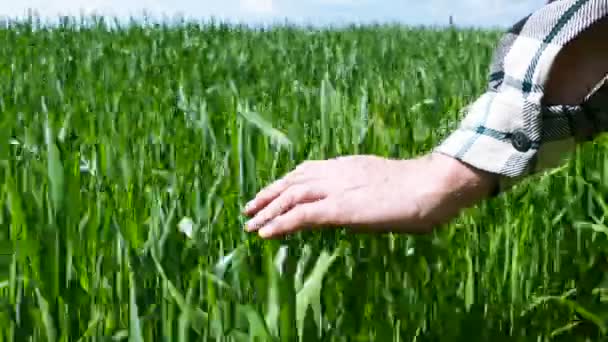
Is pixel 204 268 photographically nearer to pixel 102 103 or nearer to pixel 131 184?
pixel 131 184

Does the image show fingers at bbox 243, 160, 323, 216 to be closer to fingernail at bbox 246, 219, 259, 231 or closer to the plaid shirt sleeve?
fingernail at bbox 246, 219, 259, 231

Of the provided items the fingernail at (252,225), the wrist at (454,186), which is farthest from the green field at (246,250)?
the wrist at (454,186)

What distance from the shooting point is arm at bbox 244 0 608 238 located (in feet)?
4.17

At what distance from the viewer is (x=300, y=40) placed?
9.09m

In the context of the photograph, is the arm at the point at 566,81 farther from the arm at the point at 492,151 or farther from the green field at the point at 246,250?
the green field at the point at 246,250

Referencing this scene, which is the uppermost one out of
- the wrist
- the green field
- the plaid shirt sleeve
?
the plaid shirt sleeve

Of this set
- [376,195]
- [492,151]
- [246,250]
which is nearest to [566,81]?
[492,151]

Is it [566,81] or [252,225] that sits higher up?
[566,81]

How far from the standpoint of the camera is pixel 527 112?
130 cm

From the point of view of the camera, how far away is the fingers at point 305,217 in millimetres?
1286

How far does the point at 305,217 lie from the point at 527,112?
0.36 meters

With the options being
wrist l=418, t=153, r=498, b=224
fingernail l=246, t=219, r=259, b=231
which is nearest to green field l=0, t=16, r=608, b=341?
fingernail l=246, t=219, r=259, b=231

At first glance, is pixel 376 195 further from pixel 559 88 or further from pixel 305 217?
pixel 559 88

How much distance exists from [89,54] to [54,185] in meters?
5.12
